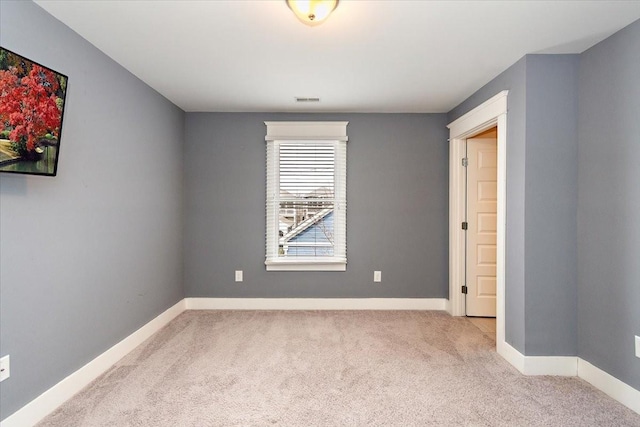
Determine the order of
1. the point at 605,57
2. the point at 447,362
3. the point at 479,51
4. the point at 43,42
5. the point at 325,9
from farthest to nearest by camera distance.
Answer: the point at 447,362, the point at 479,51, the point at 605,57, the point at 43,42, the point at 325,9

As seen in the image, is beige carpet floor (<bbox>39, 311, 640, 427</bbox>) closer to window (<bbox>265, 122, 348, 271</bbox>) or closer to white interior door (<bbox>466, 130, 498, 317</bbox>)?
white interior door (<bbox>466, 130, 498, 317</bbox>)

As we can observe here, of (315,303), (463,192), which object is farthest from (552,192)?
(315,303)

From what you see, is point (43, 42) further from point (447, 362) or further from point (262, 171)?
point (447, 362)

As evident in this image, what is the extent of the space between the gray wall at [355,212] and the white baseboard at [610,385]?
1685mm

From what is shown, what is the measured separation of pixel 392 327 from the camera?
3506 mm

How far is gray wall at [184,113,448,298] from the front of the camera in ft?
13.4

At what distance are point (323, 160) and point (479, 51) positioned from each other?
205cm

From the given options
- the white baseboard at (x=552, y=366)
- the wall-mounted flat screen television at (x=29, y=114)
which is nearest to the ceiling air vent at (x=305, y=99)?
the wall-mounted flat screen television at (x=29, y=114)

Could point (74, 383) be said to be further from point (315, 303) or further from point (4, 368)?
point (315, 303)

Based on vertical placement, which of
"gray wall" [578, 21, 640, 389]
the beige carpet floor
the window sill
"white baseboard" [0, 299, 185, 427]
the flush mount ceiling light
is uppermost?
the flush mount ceiling light

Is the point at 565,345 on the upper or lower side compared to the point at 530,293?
lower

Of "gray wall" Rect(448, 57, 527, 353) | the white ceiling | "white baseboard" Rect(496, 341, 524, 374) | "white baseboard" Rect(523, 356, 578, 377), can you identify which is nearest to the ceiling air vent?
the white ceiling

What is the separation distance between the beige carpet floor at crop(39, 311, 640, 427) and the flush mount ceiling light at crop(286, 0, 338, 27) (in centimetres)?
232

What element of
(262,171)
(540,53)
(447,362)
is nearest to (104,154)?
(262,171)
